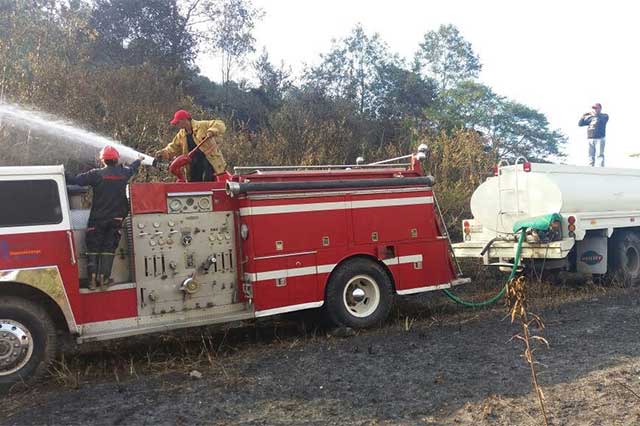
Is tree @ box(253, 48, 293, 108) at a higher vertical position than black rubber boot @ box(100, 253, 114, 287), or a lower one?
higher

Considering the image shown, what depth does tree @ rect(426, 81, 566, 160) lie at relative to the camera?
128 feet

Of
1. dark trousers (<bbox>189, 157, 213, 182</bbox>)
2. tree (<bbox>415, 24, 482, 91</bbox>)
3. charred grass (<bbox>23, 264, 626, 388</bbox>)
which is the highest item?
tree (<bbox>415, 24, 482, 91</bbox>)

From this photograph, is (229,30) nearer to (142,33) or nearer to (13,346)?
(142,33)

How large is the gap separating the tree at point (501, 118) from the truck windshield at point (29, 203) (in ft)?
96.9

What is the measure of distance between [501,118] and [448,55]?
769cm

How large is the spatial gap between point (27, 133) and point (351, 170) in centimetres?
629

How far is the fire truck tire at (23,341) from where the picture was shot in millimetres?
6000

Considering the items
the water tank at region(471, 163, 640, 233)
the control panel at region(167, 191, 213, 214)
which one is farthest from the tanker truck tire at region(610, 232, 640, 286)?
the control panel at region(167, 191, 213, 214)

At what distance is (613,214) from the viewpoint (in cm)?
1131

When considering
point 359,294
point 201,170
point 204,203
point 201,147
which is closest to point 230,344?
point 359,294

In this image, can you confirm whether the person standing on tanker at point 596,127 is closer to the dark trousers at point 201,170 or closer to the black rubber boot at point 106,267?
the dark trousers at point 201,170

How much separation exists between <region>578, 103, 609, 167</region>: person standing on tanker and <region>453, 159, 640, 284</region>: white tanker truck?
223 centimetres

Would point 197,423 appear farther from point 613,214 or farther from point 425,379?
point 613,214

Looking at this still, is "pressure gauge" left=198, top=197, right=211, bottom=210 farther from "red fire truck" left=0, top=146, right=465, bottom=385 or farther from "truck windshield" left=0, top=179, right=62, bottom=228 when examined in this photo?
"truck windshield" left=0, top=179, right=62, bottom=228
